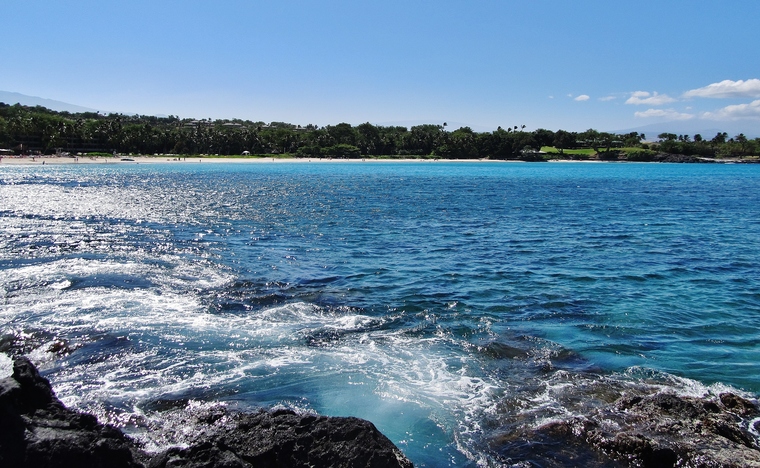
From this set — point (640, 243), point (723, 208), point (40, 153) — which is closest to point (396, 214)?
point (640, 243)

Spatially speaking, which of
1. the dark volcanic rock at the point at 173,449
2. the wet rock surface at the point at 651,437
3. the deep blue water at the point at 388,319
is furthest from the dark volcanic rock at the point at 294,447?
Result: the wet rock surface at the point at 651,437

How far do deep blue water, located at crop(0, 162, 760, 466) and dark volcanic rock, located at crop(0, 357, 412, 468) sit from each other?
1.94 m

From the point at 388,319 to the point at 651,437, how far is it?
8162 millimetres

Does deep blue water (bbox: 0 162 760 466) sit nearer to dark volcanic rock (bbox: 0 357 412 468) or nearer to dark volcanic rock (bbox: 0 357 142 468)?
dark volcanic rock (bbox: 0 357 412 468)

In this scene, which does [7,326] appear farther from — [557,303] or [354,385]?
[557,303]

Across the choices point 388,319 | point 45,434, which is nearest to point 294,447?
point 45,434

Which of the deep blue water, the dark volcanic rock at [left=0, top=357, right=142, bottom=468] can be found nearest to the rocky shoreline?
the dark volcanic rock at [left=0, top=357, right=142, bottom=468]

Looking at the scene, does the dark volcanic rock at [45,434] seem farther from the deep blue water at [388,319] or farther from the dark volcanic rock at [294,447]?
the deep blue water at [388,319]

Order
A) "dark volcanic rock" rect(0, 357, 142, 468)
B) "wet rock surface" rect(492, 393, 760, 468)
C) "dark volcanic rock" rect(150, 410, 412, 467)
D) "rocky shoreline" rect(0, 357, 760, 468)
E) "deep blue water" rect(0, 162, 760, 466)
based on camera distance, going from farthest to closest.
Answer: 1. "deep blue water" rect(0, 162, 760, 466)
2. "wet rock surface" rect(492, 393, 760, 468)
3. "dark volcanic rock" rect(150, 410, 412, 467)
4. "rocky shoreline" rect(0, 357, 760, 468)
5. "dark volcanic rock" rect(0, 357, 142, 468)

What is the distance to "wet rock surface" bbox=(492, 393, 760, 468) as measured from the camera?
8203mm

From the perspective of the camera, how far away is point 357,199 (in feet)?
177

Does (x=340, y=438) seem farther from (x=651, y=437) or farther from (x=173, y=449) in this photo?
(x=651, y=437)

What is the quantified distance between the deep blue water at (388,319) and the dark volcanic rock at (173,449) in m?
1.94

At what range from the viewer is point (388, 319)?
15.5 m
